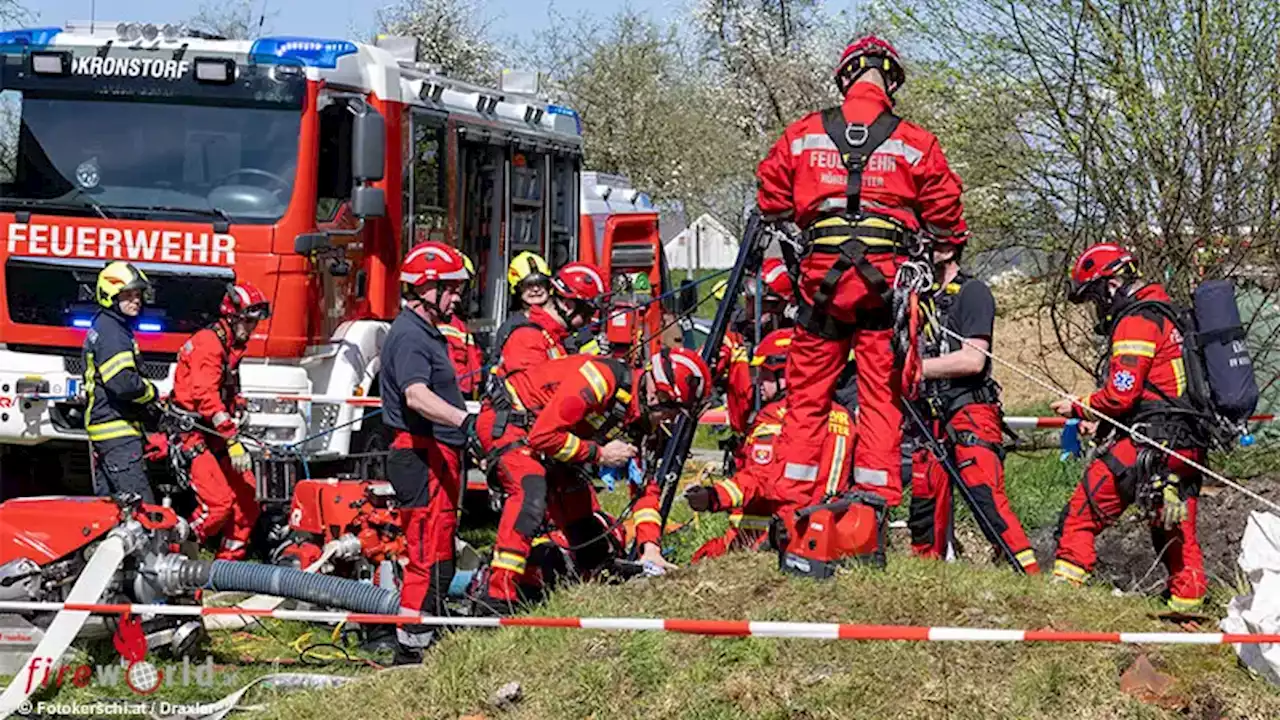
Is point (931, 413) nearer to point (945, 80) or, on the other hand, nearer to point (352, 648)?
point (352, 648)

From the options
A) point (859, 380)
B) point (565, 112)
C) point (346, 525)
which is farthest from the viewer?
point (565, 112)

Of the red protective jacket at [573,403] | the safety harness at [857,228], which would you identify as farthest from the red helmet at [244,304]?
the safety harness at [857,228]

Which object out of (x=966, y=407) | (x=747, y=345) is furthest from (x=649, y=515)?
(x=966, y=407)

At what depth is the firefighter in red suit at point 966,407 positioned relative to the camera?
27.9 ft

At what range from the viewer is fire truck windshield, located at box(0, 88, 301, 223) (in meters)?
10.5

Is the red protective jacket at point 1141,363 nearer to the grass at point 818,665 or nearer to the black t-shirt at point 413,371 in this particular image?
the grass at point 818,665

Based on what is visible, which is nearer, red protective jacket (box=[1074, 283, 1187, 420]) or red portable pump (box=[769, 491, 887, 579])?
red portable pump (box=[769, 491, 887, 579])

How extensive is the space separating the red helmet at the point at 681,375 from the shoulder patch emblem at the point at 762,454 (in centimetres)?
58

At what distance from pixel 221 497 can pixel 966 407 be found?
4330mm

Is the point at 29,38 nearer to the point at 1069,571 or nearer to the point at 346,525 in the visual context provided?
the point at 346,525

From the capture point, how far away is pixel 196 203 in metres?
10.5

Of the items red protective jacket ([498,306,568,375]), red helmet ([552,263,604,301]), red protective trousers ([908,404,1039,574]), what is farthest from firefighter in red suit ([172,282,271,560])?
red protective trousers ([908,404,1039,574])

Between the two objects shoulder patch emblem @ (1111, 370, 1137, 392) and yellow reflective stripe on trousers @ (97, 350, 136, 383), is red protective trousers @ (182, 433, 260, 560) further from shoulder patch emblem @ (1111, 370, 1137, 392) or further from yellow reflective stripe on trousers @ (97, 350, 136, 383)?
shoulder patch emblem @ (1111, 370, 1137, 392)

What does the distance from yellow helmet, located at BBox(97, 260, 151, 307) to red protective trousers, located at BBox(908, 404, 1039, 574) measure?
454 centimetres
